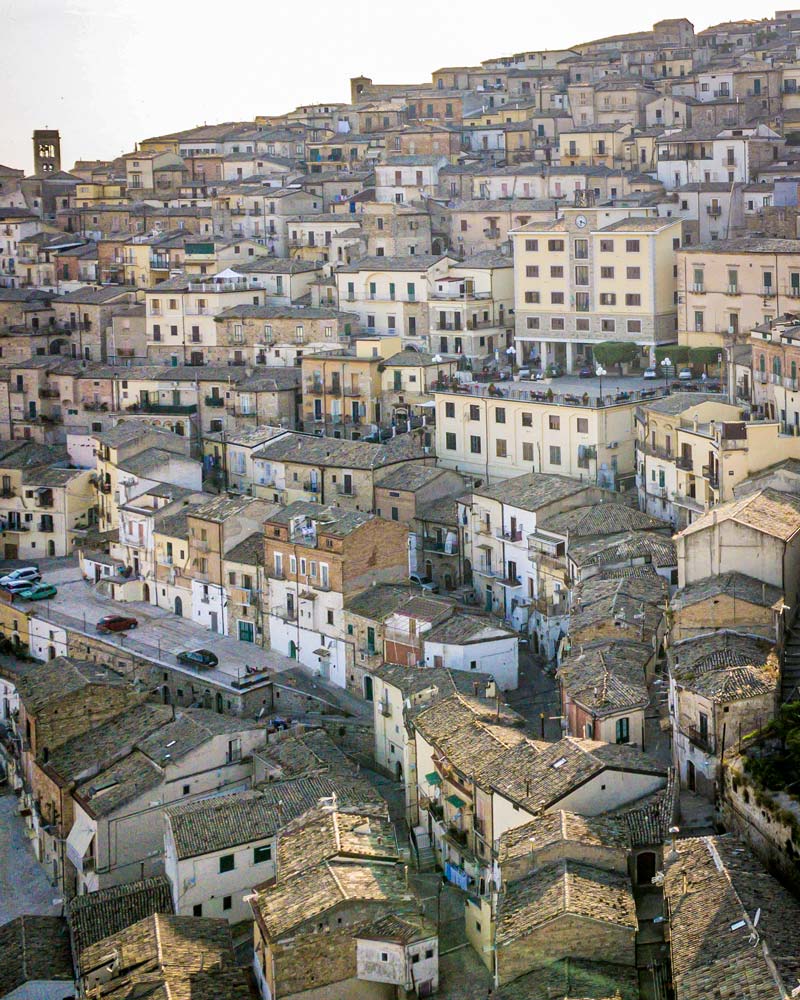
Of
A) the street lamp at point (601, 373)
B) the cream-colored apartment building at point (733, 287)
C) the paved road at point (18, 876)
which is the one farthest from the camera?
the cream-colored apartment building at point (733, 287)

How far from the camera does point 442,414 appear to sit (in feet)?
160

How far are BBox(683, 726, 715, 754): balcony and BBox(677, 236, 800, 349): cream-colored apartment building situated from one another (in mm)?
20080

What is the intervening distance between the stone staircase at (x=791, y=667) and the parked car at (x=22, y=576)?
22765 millimetres

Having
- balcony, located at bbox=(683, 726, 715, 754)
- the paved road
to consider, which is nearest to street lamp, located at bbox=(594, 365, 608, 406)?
balcony, located at bbox=(683, 726, 715, 754)

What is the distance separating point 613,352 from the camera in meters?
51.1

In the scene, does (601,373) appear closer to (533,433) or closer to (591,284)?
(533,433)

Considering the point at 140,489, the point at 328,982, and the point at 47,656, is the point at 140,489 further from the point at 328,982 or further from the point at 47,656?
the point at 328,982

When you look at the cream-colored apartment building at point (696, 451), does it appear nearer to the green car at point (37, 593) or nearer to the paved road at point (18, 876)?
the green car at point (37, 593)

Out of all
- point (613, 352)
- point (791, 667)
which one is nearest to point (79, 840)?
point (791, 667)

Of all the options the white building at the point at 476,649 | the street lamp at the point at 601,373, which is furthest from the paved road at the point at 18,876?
the street lamp at the point at 601,373

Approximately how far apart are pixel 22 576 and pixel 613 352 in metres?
17.2

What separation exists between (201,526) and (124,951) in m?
17.3

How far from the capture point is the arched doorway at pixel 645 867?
94.1ft

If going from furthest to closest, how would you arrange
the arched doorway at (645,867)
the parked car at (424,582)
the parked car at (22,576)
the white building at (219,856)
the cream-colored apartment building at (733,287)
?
the parked car at (22,576)
the cream-colored apartment building at (733,287)
the parked car at (424,582)
the white building at (219,856)
the arched doorway at (645,867)
